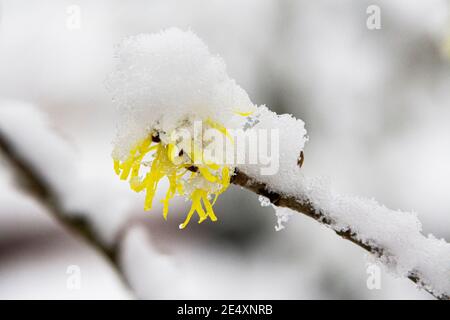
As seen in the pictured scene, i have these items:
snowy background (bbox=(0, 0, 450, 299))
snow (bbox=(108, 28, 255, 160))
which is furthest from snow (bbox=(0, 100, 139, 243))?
snowy background (bbox=(0, 0, 450, 299))

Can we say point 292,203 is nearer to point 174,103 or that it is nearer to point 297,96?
point 174,103

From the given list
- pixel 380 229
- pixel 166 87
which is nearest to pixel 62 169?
pixel 166 87

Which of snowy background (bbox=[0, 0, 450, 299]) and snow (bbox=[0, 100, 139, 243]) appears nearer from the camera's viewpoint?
snow (bbox=[0, 100, 139, 243])

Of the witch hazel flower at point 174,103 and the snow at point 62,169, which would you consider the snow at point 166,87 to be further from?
the snow at point 62,169

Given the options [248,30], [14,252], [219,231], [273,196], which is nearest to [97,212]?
[273,196]

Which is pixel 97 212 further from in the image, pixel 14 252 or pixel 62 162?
pixel 14 252

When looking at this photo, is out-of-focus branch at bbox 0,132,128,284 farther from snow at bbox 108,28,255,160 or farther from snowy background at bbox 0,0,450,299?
snowy background at bbox 0,0,450,299

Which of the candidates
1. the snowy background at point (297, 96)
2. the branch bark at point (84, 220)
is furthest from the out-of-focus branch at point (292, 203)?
the snowy background at point (297, 96)
